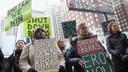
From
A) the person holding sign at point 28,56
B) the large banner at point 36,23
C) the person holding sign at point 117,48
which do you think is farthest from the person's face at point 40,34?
the large banner at point 36,23

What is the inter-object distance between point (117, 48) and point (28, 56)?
1.93m

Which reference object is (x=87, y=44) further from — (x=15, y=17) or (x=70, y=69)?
(x=15, y=17)

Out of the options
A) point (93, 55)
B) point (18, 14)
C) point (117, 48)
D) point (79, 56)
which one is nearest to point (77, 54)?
point (79, 56)

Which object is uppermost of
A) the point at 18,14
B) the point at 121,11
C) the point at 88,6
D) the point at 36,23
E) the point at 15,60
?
the point at 121,11

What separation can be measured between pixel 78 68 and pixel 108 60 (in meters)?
0.63

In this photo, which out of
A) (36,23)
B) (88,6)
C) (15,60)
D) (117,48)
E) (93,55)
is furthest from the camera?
(88,6)

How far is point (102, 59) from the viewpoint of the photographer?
16.8 feet

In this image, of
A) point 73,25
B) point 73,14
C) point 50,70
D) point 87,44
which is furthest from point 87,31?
point 73,14

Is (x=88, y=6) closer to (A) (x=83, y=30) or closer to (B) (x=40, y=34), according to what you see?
(A) (x=83, y=30)

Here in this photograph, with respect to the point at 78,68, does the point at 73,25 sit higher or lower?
higher

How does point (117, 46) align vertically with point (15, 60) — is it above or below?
above

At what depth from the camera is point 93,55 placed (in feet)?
17.1

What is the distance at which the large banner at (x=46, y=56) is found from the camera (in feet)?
16.7

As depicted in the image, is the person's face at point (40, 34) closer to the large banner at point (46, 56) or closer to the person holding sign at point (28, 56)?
the person holding sign at point (28, 56)
